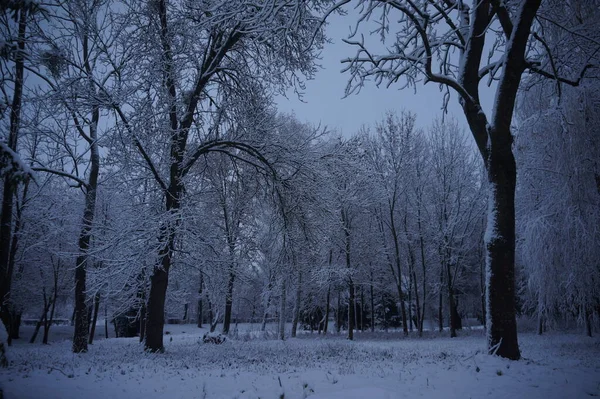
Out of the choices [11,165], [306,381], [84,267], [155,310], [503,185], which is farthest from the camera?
[84,267]

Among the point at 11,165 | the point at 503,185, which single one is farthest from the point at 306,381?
the point at 503,185

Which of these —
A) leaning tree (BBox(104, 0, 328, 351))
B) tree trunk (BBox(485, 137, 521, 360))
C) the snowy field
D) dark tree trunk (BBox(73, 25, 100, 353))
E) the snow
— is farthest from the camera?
dark tree trunk (BBox(73, 25, 100, 353))

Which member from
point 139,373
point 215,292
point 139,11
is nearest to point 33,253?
point 215,292

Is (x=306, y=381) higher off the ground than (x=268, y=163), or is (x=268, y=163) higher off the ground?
(x=268, y=163)

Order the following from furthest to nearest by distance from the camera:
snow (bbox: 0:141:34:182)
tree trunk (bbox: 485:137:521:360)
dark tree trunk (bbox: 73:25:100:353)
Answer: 1. dark tree trunk (bbox: 73:25:100:353)
2. tree trunk (bbox: 485:137:521:360)
3. snow (bbox: 0:141:34:182)

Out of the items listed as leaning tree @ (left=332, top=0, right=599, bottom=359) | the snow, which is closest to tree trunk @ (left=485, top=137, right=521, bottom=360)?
leaning tree @ (left=332, top=0, right=599, bottom=359)

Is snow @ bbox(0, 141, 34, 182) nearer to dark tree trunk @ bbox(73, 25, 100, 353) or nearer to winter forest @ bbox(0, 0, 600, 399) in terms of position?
winter forest @ bbox(0, 0, 600, 399)

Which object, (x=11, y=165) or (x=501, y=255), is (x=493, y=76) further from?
(x=11, y=165)

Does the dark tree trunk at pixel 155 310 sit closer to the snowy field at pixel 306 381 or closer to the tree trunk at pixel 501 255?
the snowy field at pixel 306 381

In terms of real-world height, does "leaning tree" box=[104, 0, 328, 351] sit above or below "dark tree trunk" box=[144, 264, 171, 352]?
above

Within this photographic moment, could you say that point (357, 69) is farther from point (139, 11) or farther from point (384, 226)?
point (384, 226)

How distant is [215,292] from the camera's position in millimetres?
11406

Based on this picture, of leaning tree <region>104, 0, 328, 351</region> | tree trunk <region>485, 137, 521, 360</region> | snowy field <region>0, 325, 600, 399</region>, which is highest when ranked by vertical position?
leaning tree <region>104, 0, 328, 351</region>

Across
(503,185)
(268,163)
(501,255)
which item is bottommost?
(501,255)
